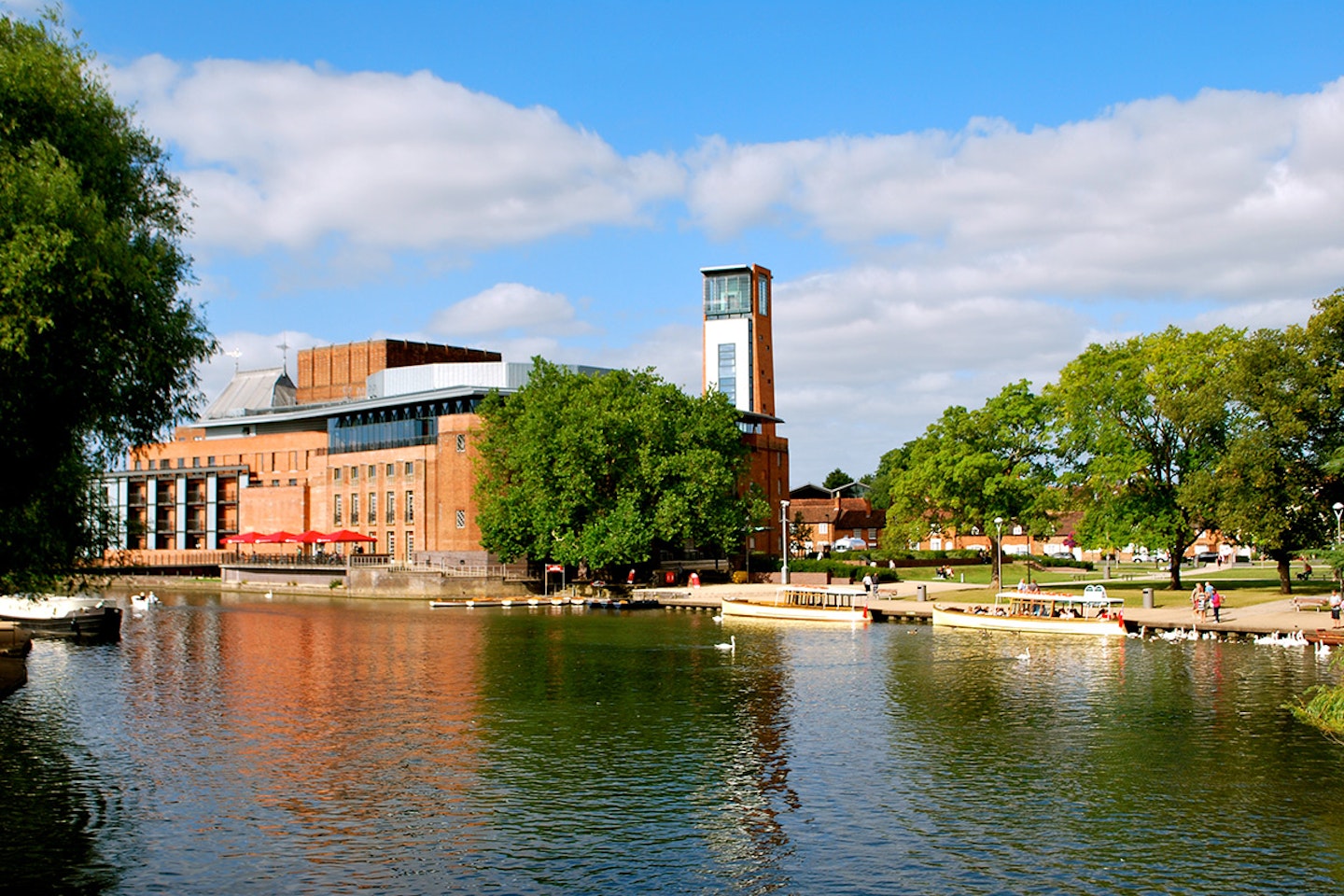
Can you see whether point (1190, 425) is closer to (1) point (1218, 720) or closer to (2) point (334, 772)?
(1) point (1218, 720)

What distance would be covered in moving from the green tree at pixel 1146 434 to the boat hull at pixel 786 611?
17.7 m

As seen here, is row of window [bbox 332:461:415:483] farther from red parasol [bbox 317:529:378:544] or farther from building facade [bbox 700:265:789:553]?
building facade [bbox 700:265:789:553]

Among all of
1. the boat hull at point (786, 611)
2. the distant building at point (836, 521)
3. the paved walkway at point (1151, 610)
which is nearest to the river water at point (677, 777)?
the paved walkway at point (1151, 610)

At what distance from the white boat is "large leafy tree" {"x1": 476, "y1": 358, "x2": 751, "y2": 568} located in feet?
53.1

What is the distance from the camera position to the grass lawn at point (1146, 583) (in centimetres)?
7031

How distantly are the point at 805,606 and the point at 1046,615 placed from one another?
50.5ft

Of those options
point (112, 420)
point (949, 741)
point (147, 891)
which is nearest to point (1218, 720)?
point (949, 741)

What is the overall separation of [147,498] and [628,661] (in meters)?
105

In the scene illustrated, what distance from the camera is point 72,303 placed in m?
23.5

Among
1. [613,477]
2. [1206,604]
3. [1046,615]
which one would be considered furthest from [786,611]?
[613,477]

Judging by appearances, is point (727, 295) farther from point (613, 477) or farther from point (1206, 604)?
point (1206, 604)

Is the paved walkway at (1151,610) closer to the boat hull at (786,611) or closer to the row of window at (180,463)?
the boat hull at (786,611)

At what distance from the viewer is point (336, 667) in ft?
165

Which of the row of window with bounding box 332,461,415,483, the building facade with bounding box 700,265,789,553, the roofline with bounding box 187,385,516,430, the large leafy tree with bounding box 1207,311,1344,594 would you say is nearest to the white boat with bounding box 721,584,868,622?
the large leafy tree with bounding box 1207,311,1344,594
